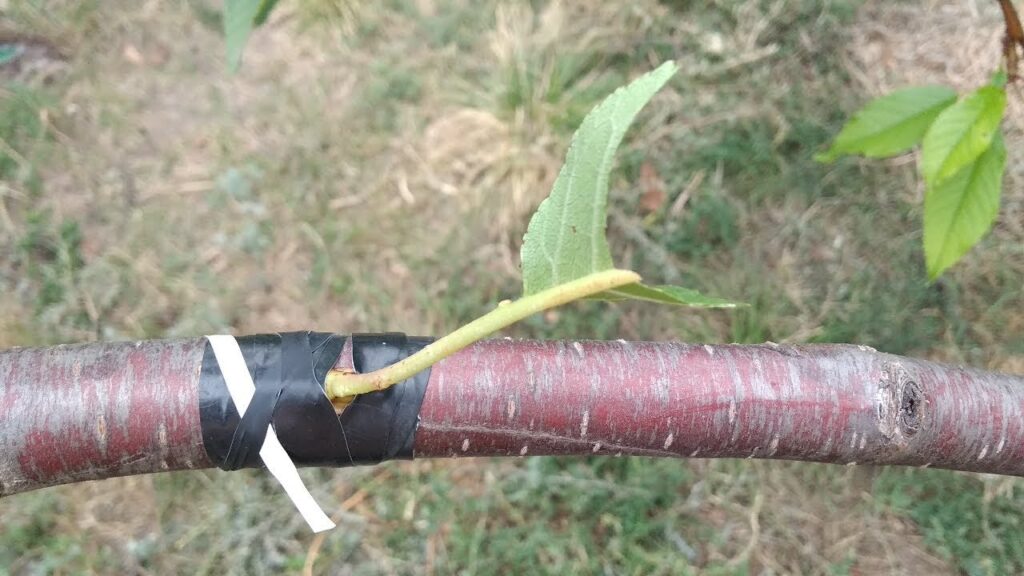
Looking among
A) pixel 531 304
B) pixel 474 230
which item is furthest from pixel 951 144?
pixel 474 230

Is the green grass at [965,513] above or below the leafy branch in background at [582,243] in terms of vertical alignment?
below

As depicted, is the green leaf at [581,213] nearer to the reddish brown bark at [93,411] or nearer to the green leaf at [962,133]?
the reddish brown bark at [93,411]

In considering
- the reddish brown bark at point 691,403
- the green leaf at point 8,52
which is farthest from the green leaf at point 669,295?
the green leaf at point 8,52

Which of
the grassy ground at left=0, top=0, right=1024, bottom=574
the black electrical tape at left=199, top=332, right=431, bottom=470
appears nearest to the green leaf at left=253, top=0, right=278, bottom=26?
the black electrical tape at left=199, top=332, right=431, bottom=470

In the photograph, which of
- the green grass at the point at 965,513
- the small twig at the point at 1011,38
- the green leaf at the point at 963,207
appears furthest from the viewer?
the green grass at the point at 965,513

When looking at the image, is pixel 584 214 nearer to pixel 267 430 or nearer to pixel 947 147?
pixel 267 430
